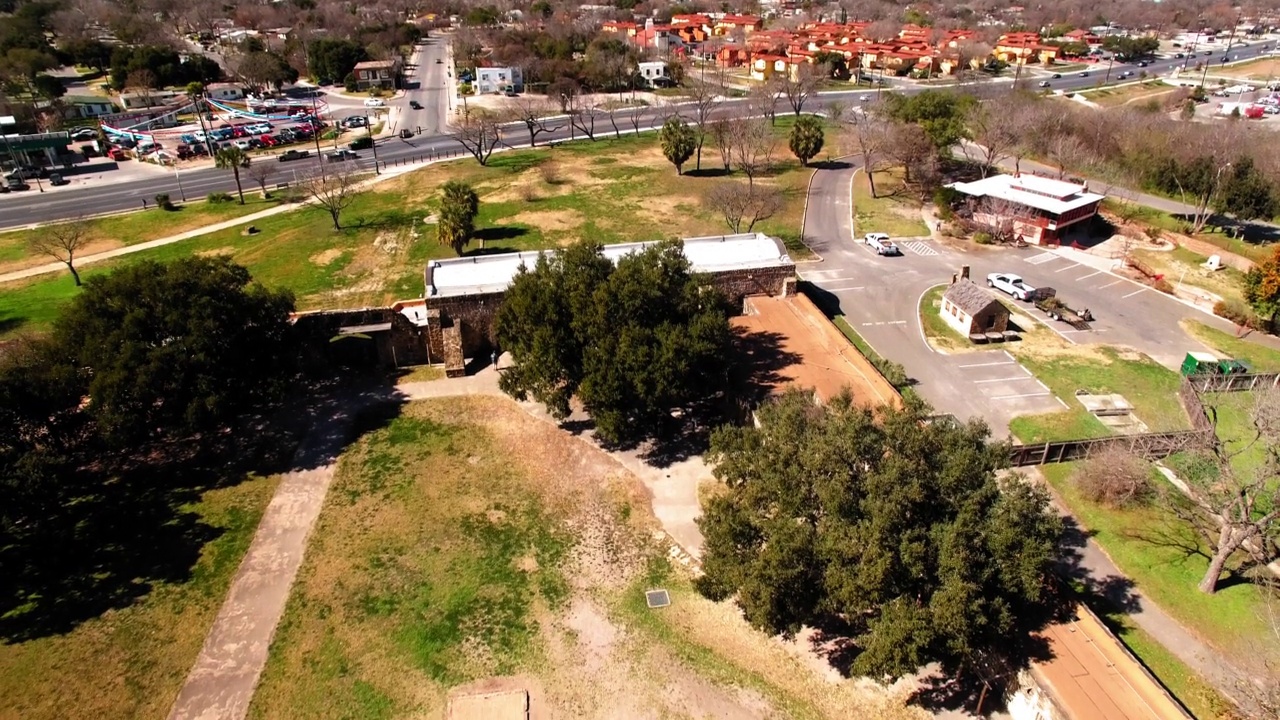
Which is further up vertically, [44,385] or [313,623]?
[44,385]

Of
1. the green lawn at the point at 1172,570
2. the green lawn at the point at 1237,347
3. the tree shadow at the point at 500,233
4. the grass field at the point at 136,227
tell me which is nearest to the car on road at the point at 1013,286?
the green lawn at the point at 1237,347

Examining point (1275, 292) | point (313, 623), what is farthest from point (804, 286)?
A: point (313, 623)

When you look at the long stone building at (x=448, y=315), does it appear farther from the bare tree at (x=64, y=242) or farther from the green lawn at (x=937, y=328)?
the bare tree at (x=64, y=242)

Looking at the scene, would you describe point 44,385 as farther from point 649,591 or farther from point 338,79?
point 338,79

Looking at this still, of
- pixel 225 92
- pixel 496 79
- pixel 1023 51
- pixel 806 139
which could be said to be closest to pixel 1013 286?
pixel 806 139

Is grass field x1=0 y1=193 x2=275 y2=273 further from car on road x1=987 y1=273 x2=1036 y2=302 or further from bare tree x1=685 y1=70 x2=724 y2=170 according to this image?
car on road x1=987 y1=273 x2=1036 y2=302

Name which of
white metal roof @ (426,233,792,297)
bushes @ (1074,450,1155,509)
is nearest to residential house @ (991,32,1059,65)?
white metal roof @ (426,233,792,297)
